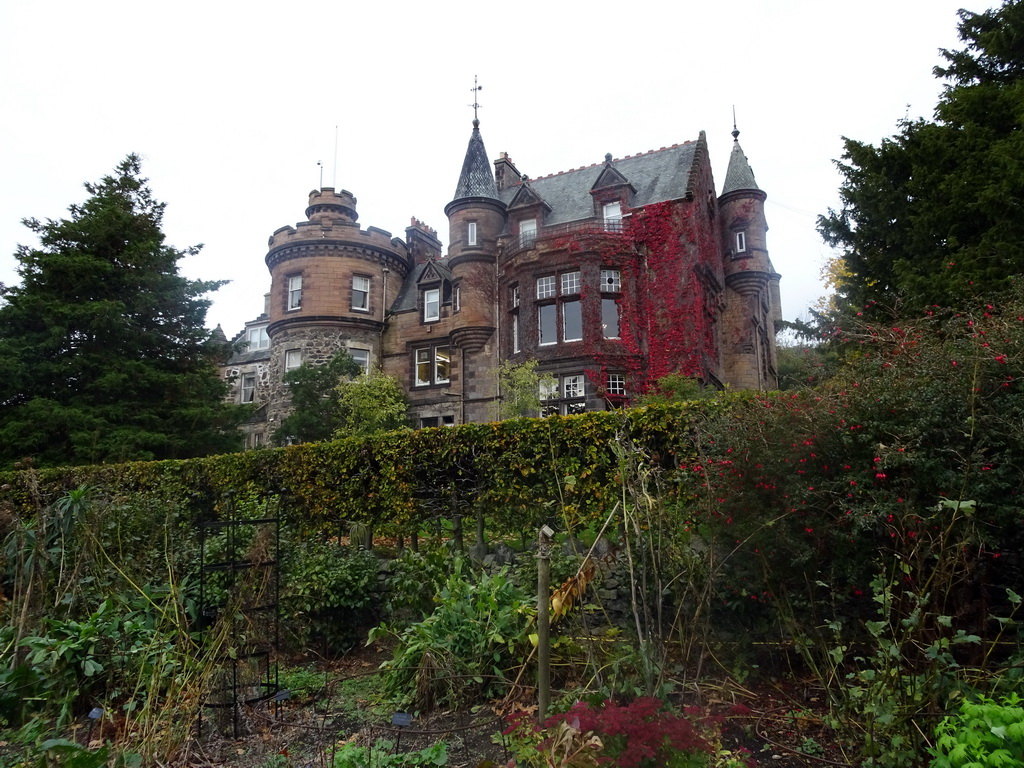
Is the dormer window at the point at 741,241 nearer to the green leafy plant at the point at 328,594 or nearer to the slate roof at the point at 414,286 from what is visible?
the slate roof at the point at 414,286

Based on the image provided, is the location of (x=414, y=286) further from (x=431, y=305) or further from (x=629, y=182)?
(x=629, y=182)

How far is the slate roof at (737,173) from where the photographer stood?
1014 inches

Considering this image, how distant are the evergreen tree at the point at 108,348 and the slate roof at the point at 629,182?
12701 millimetres

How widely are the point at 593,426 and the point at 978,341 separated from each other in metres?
4.17

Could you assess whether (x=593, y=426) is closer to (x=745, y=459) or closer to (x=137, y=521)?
(x=745, y=459)

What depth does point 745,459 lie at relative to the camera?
17.6 ft

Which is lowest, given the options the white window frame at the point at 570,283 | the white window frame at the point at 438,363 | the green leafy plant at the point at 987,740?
the green leafy plant at the point at 987,740

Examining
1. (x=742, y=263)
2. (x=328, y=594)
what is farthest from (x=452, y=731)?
(x=742, y=263)

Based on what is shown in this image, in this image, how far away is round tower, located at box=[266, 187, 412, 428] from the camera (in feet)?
85.7

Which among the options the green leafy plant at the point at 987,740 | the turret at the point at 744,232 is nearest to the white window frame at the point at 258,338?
the turret at the point at 744,232

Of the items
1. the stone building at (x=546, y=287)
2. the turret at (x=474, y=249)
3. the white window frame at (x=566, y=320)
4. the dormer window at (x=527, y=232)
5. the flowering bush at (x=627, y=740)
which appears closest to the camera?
the flowering bush at (x=627, y=740)

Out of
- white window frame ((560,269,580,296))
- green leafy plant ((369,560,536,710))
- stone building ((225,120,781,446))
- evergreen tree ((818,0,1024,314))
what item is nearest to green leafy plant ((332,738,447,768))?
green leafy plant ((369,560,536,710))

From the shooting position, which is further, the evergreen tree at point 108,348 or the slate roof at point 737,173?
the slate roof at point 737,173

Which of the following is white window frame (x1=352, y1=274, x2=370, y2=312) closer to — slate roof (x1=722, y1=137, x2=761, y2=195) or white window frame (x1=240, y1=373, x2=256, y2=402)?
white window frame (x1=240, y1=373, x2=256, y2=402)
